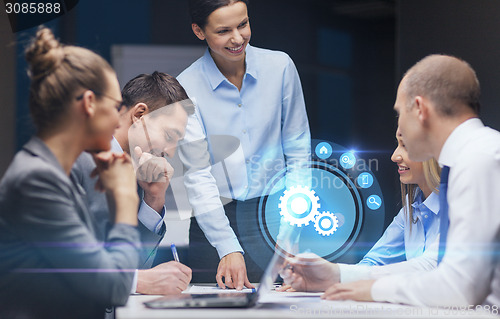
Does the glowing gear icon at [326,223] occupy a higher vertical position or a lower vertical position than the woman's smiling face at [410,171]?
lower

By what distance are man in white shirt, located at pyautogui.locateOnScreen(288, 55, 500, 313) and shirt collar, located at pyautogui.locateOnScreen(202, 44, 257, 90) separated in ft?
3.08

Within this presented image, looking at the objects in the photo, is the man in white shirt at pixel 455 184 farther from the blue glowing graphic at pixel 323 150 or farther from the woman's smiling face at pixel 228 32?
the blue glowing graphic at pixel 323 150

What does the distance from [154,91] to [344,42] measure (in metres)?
1.55

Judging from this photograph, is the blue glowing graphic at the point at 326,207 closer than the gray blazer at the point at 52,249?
No

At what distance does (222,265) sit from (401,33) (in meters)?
1.46

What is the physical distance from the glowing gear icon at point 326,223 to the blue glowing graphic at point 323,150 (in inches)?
11.0

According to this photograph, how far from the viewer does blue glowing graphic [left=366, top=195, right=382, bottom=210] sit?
2777mm

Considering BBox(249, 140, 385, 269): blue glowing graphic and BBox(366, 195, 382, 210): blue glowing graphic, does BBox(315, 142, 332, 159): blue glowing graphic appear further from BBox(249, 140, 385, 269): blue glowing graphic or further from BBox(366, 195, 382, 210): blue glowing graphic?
BBox(366, 195, 382, 210): blue glowing graphic

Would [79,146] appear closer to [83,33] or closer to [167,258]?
[83,33]

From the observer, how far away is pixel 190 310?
49.0 inches

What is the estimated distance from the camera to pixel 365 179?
2.85m

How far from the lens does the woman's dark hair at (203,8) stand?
231 cm

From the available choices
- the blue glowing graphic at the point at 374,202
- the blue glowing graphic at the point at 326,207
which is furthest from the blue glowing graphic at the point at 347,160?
the blue glowing graphic at the point at 374,202

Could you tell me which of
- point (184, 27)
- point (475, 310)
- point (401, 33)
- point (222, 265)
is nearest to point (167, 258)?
point (222, 265)
